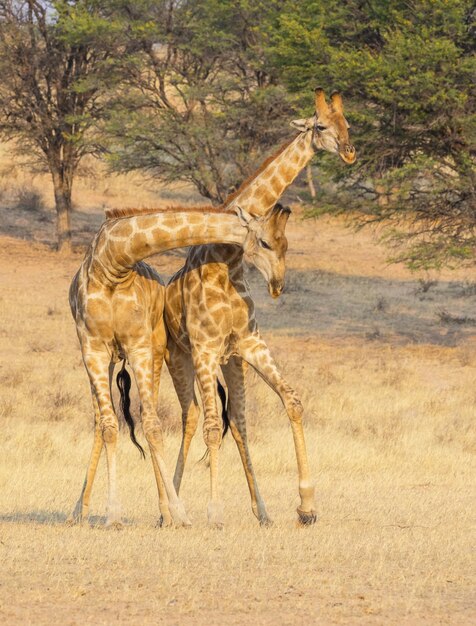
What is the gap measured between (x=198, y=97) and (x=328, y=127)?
23806mm

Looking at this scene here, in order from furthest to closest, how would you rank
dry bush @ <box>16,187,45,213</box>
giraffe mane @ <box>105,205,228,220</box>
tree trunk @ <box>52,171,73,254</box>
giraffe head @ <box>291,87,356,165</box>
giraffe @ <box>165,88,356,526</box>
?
dry bush @ <box>16,187,45,213</box>
tree trunk @ <box>52,171,73,254</box>
giraffe head @ <box>291,87,356,165</box>
giraffe @ <box>165,88,356,526</box>
giraffe mane @ <box>105,205,228,220</box>

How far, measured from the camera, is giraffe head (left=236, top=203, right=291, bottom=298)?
28.5ft

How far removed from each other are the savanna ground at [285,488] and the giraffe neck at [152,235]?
2.14 m

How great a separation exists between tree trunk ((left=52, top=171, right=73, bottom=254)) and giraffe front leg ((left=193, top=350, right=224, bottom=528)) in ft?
87.5

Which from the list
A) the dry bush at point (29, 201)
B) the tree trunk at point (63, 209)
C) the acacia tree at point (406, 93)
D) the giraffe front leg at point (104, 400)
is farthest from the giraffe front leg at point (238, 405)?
the dry bush at point (29, 201)

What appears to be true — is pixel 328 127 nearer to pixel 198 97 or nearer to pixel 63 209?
pixel 198 97

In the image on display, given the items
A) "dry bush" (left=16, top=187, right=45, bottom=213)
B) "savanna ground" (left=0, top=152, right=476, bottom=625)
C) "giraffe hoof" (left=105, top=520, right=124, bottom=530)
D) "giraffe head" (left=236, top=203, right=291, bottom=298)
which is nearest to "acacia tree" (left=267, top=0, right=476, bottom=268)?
"savanna ground" (left=0, top=152, right=476, bottom=625)

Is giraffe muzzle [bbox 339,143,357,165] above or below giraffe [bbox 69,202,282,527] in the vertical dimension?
above

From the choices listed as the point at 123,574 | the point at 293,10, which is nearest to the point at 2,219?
the point at 293,10

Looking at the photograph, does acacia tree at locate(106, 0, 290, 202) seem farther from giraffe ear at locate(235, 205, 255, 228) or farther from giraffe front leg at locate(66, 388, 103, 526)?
giraffe ear at locate(235, 205, 255, 228)

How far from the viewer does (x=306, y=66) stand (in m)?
23.8

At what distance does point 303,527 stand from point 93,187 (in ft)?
130

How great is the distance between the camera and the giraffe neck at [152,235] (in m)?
8.86

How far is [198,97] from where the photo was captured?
1292 inches
